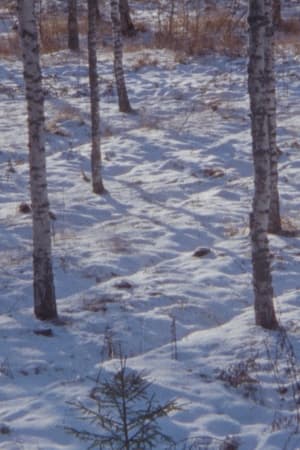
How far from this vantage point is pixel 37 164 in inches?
314

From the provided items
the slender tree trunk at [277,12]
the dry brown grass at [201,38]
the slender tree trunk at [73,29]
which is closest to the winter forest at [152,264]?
the dry brown grass at [201,38]

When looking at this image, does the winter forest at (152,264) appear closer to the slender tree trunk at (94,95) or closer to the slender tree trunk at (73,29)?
the slender tree trunk at (94,95)

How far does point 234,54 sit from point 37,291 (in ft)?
49.3

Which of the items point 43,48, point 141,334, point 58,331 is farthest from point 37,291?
point 43,48

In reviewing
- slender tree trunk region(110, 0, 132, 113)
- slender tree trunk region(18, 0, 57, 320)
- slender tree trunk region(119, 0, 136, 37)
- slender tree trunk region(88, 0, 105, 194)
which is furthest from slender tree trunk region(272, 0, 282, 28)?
slender tree trunk region(18, 0, 57, 320)

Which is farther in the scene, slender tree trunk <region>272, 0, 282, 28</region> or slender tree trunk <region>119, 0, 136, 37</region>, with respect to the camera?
slender tree trunk <region>119, 0, 136, 37</region>

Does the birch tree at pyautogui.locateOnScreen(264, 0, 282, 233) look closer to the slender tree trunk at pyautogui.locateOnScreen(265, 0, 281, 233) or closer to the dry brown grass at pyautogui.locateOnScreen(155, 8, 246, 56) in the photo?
the slender tree trunk at pyautogui.locateOnScreen(265, 0, 281, 233)

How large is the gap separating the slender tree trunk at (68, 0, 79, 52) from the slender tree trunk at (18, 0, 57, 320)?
15979 mm

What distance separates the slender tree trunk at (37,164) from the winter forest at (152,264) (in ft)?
0.04

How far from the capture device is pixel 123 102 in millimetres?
18047

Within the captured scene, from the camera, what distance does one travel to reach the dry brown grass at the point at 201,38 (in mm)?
22703

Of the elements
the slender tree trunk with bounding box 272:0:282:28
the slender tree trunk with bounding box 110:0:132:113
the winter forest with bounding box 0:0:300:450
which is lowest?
the winter forest with bounding box 0:0:300:450

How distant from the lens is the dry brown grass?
2270 centimetres

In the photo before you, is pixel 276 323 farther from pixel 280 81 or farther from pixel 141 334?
pixel 280 81
